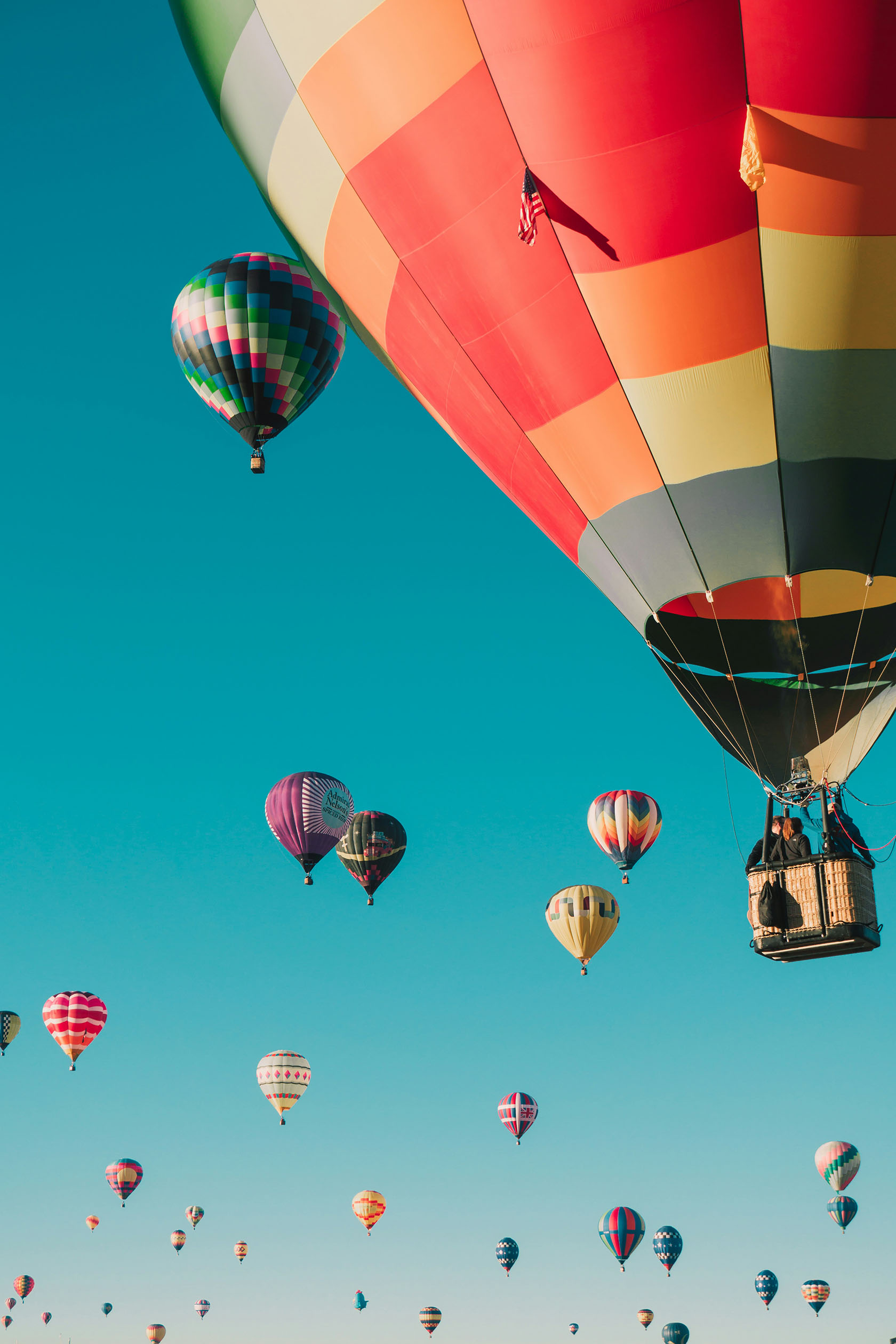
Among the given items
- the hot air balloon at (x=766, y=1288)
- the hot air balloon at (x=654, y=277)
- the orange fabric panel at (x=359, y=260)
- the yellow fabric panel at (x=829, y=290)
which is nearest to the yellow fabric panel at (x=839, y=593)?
the hot air balloon at (x=654, y=277)

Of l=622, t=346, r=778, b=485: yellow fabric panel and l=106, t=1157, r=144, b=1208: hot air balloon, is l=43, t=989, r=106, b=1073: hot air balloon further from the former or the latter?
l=622, t=346, r=778, b=485: yellow fabric panel

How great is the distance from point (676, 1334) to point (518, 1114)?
17455 mm

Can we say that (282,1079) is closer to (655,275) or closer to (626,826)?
(626,826)

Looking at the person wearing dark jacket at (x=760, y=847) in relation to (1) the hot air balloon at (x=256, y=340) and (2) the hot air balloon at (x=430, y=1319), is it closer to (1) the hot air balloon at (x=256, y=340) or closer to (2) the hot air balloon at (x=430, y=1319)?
(1) the hot air balloon at (x=256, y=340)

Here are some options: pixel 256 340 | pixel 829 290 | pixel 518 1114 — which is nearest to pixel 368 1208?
pixel 518 1114

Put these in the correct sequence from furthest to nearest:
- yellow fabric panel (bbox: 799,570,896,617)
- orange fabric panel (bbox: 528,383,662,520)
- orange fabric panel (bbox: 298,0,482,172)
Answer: yellow fabric panel (bbox: 799,570,896,617), orange fabric panel (bbox: 528,383,662,520), orange fabric panel (bbox: 298,0,482,172)

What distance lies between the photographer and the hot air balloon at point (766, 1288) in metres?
43.3

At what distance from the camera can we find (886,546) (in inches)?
359

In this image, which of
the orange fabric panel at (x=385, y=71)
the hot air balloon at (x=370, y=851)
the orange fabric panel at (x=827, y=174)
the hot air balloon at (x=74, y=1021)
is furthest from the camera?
the hot air balloon at (x=74, y=1021)

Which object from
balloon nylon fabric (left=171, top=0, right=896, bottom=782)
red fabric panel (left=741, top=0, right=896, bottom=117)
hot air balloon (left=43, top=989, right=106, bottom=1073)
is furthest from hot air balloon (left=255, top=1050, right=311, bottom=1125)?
red fabric panel (left=741, top=0, right=896, bottom=117)

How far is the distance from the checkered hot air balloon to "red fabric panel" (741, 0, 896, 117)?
16.7 metres

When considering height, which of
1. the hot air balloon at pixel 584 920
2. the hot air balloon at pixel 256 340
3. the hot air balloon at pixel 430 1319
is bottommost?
the hot air balloon at pixel 430 1319

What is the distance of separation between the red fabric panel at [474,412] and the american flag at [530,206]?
1.26 meters

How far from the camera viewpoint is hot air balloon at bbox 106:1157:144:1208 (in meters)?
35.4
